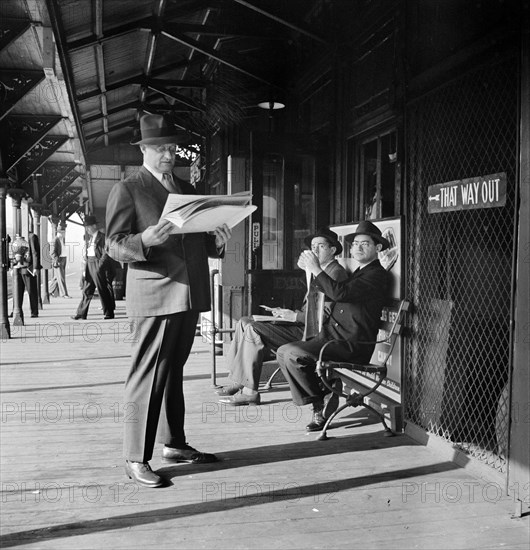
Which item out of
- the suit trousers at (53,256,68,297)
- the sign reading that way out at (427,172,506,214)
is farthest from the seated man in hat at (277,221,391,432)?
the suit trousers at (53,256,68,297)

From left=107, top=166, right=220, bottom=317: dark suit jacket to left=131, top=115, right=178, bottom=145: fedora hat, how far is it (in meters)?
0.16

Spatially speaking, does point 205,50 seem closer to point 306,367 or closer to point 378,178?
point 378,178

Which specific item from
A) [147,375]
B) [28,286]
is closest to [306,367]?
[147,375]

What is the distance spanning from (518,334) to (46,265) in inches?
433

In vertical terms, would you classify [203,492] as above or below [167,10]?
below

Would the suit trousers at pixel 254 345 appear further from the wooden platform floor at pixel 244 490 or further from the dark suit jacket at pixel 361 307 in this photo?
the dark suit jacket at pixel 361 307

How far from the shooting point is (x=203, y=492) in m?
2.98

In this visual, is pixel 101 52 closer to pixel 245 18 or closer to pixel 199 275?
pixel 245 18

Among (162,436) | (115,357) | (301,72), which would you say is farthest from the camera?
(115,357)

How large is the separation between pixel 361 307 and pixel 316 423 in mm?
801

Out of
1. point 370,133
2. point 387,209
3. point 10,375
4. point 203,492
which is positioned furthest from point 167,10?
point 203,492

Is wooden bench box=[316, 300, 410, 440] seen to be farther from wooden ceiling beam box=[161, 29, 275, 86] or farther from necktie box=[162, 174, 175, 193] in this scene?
wooden ceiling beam box=[161, 29, 275, 86]

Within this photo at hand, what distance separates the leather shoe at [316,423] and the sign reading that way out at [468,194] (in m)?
1.47

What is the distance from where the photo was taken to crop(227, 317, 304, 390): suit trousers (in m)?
4.60
